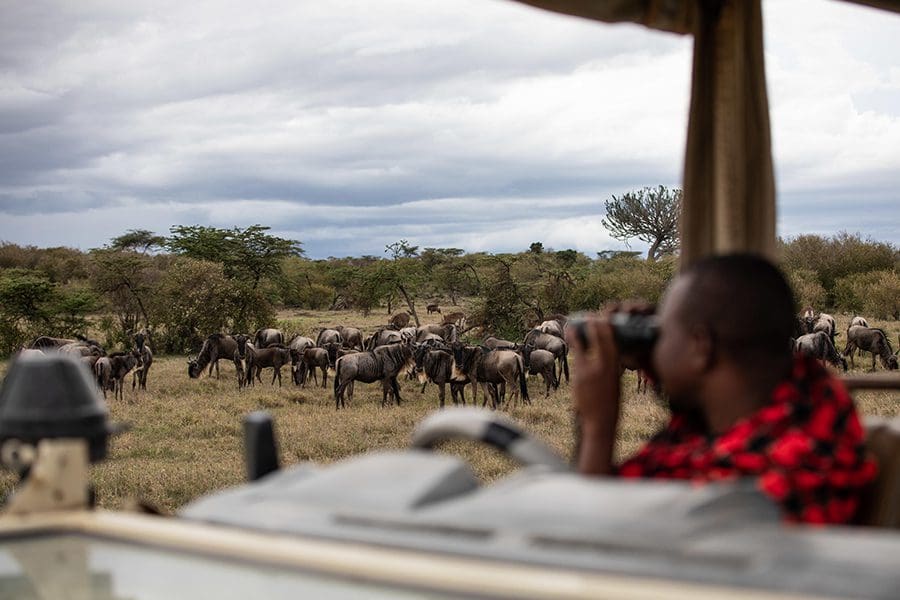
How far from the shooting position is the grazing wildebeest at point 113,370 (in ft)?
61.1

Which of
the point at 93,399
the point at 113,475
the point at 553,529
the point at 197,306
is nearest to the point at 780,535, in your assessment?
the point at 553,529

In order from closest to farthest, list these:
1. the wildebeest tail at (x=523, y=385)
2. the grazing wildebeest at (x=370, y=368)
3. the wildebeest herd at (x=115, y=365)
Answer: the wildebeest tail at (x=523, y=385) → the grazing wildebeest at (x=370, y=368) → the wildebeest herd at (x=115, y=365)

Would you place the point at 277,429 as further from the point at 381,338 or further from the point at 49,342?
the point at 49,342

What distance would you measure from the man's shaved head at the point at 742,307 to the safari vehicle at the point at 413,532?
34 cm

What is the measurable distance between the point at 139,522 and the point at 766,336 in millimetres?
1025

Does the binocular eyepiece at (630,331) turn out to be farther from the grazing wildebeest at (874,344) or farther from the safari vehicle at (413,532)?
the grazing wildebeest at (874,344)

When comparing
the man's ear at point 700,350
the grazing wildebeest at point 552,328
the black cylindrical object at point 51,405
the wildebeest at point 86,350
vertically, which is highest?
the man's ear at point 700,350

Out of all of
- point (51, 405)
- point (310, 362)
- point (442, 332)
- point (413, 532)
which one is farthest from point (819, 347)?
point (413, 532)

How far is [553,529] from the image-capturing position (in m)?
1.26

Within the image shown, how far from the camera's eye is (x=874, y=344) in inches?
825

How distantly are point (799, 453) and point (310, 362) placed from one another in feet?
65.6

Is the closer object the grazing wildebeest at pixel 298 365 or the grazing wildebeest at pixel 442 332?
the grazing wildebeest at pixel 298 365

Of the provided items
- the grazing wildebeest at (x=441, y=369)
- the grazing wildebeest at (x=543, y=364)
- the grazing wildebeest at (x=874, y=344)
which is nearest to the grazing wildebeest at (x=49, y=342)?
the grazing wildebeest at (x=441, y=369)

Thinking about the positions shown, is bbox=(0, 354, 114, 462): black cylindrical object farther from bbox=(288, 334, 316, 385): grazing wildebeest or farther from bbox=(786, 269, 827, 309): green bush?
bbox=(786, 269, 827, 309): green bush
